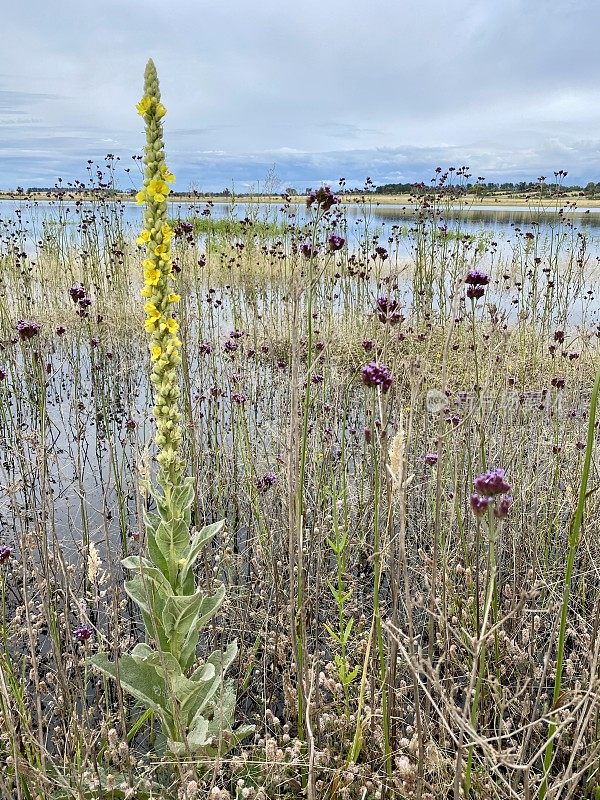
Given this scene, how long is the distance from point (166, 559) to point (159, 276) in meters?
0.96

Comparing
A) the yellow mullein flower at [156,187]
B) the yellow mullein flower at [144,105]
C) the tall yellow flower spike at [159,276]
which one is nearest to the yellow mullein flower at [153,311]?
the tall yellow flower spike at [159,276]

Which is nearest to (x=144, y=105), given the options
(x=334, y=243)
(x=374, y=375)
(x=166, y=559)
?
(x=334, y=243)

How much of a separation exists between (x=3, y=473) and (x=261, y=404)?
2.53 meters

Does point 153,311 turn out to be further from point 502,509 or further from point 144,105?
point 502,509

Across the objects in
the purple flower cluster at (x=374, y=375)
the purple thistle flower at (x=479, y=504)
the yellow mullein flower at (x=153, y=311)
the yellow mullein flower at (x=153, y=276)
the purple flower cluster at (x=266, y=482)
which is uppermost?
the yellow mullein flower at (x=153, y=276)

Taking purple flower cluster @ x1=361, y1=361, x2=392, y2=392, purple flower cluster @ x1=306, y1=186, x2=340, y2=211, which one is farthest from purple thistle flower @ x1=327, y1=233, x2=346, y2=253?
purple flower cluster @ x1=361, y1=361, x2=392, y2=392

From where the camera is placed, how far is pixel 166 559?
213cm

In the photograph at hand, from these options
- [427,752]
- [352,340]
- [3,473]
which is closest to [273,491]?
[427,752]

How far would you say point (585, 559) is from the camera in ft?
12.6

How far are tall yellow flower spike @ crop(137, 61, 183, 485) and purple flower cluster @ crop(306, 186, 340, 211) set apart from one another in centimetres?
60

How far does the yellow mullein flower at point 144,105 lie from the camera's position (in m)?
1.89

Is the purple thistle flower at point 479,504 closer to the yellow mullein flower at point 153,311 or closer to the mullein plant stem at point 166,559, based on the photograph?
the mullein plant stem at point 166,559

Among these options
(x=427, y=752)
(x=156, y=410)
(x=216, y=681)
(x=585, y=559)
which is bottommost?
(x=585, y=559)

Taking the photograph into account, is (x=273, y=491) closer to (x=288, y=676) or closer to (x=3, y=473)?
(x=288, y=676)
